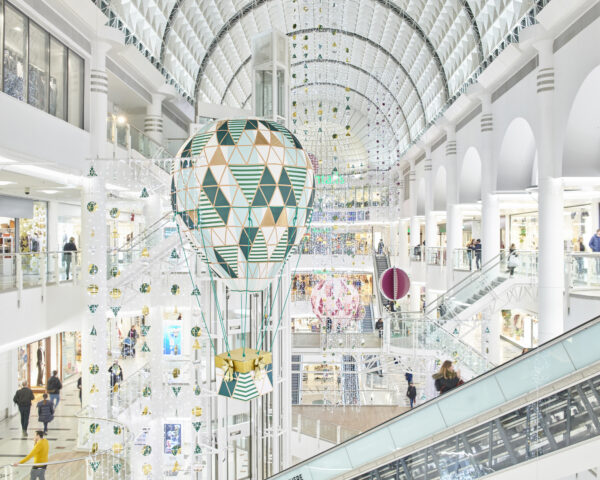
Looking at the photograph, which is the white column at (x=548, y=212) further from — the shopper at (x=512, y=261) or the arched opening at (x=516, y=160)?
the arched opening at (x=516, y=160)

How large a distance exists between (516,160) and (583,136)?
168 inches

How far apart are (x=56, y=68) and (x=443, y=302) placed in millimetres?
11455

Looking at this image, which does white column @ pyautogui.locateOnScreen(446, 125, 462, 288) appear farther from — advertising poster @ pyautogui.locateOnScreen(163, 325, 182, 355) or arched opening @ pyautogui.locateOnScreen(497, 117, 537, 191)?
advertising poster @ pyautogui.locateOnScreen(163, 325, 182, 355)

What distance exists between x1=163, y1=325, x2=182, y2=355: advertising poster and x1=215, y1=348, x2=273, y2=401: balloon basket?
570 inches

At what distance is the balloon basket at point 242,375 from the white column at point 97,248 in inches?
169

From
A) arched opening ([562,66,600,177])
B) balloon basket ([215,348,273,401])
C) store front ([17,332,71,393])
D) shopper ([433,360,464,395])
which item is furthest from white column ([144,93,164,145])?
balloon basket ([215,348,273,401])

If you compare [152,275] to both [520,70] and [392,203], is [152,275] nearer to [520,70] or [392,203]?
[520,70]

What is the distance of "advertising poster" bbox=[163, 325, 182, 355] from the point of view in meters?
19.8

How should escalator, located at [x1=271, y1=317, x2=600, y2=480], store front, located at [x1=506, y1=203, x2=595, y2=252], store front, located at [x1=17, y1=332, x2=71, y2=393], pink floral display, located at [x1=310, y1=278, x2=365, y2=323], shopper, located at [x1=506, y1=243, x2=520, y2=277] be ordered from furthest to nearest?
store front, located at [x1=506, y1=203, x2=595, y2=252] → store front, located at [x1=17, y1=332, x2=71, y2=393] → pink floral display, located at [x1=310, y1=278, x2=365, y2=323] → shopper, located at [x1=506, y1=243, x2=520, y2=277] → escalator, located at [x1=271, y1=317, x2=600, y2=480]

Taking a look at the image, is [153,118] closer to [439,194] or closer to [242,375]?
[439,194]

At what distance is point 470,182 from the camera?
18688 mm

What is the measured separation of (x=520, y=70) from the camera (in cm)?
1219

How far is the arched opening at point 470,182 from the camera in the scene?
60.3 ft

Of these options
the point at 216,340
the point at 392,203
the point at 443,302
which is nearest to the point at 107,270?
the point at 216,340
